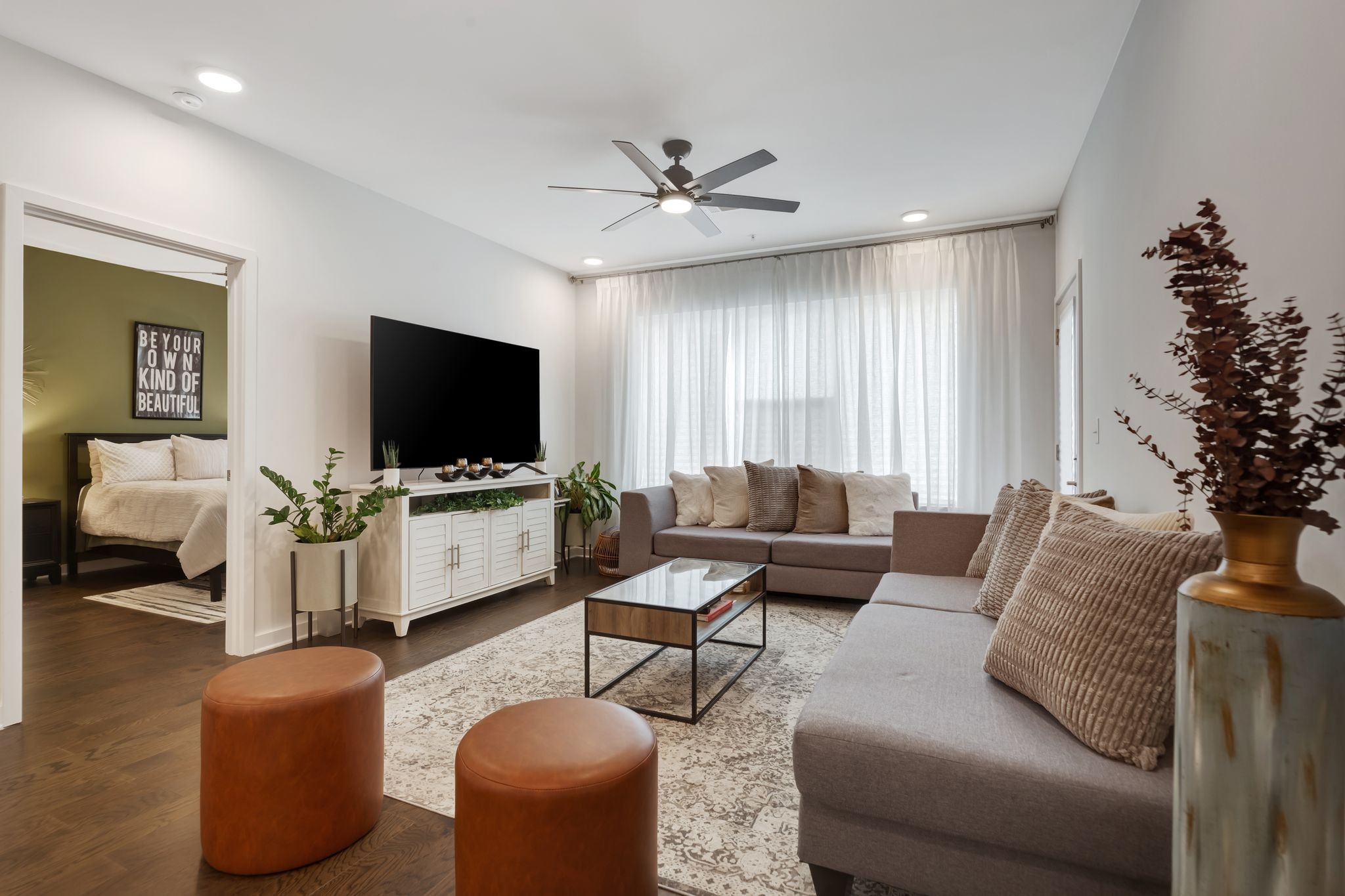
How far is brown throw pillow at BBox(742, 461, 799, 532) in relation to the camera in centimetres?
471

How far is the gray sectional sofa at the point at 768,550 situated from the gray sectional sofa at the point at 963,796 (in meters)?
2.34

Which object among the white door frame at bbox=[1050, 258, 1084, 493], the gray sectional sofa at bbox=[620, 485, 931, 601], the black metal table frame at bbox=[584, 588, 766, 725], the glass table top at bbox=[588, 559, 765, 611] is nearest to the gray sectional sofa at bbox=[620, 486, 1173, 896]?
the black metal table frame at bbox=[584, 588, 766, 725]

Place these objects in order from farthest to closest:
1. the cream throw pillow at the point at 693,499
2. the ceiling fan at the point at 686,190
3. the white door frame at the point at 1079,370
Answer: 1. the cream throw pillow at the point at 693,499
2. the white door frame at the point at 1079,370
3. the ceiling fan at the point at 686,190

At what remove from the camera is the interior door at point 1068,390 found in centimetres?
336

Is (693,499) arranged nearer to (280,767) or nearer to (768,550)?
(768,550)

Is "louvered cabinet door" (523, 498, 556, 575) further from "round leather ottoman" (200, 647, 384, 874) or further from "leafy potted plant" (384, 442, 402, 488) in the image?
"round leather ottoman" (200, 647, 384, 874)

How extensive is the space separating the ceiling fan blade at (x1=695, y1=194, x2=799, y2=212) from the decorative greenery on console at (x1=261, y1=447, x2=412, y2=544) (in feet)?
7.56

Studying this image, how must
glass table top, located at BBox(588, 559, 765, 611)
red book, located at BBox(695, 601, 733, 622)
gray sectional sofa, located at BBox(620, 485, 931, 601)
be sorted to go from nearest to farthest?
glass table top, located at BBox(588, 559, 765, 611) → red book, located at BBox(695, 601, 733, 622) → gray sectional sofa, located at BBox(620, 485, 931, 601)

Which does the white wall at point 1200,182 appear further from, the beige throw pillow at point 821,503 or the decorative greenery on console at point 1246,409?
the beige throw pillow at point 821,503

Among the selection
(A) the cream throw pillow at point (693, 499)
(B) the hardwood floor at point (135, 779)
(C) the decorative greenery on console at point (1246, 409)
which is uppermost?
(C) the decorative greenery on console at point (1246, 409)

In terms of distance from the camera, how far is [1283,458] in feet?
2.56

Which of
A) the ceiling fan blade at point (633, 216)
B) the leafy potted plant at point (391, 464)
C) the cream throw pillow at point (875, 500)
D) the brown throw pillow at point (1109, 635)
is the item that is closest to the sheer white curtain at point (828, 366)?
the cream throw pillow at point (875, 500)

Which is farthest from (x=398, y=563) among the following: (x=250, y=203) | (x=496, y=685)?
(x=250, y=203)

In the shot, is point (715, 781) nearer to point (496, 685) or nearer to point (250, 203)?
point (496, 685)
